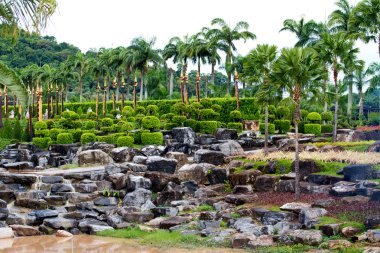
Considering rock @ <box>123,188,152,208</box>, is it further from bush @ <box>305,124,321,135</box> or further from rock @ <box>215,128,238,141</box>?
bush @ <box>305,124,321,135</box>

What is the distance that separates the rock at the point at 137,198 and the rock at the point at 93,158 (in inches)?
283

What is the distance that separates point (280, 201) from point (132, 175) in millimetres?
7359

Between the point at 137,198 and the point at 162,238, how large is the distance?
507 cm

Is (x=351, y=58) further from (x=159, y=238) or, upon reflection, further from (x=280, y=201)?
(x=159, y=238)

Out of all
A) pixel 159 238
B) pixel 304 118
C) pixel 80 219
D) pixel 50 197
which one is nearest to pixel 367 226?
pixel 159 238

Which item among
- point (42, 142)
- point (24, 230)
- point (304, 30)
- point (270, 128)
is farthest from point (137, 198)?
point (304, 30)

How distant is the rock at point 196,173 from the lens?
24750 millimetres

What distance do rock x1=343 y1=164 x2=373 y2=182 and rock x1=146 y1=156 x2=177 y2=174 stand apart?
29.4 feet

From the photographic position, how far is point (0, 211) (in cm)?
1966

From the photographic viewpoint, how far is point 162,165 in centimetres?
2567

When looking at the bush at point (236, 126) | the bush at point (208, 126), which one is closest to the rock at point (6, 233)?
the bush at point (208, 126)

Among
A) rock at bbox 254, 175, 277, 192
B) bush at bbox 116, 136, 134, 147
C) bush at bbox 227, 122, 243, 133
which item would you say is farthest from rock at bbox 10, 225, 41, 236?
bush at bbox 227, 122, 243, 133

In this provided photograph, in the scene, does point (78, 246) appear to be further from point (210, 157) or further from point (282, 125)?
point (282, 125)

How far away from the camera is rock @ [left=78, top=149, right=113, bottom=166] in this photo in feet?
93.0
